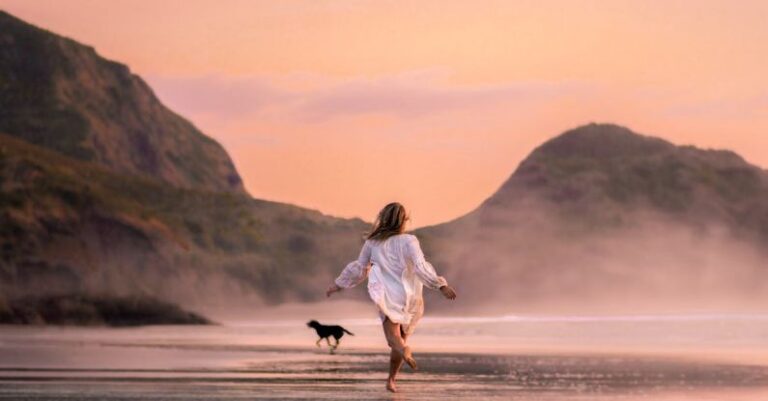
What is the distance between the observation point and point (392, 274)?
2188cm

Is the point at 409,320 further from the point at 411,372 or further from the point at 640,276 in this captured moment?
the point at 640,276

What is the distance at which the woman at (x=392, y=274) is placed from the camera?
2175cm

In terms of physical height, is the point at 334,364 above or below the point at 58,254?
below

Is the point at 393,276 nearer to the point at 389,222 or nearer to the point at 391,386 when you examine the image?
the point at 389,222

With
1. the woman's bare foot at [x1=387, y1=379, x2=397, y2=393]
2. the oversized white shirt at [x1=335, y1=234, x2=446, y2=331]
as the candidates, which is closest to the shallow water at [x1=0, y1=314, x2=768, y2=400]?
the woman's bare foot at [x1=387, y1=379, x2=397, y2=393]

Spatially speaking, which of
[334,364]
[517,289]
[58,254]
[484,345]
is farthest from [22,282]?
[334,364]

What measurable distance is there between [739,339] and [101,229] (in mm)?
157844

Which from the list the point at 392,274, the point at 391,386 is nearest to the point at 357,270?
the point at 392,274

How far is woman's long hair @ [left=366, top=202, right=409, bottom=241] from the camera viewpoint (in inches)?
858

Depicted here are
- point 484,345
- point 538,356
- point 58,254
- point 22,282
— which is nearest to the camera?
point 538,356

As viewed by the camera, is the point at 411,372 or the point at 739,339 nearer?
the point at 411,372

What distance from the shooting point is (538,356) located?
1393 inches

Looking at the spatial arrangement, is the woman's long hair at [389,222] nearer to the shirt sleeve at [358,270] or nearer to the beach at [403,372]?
the shirt sleeve at [358,270]

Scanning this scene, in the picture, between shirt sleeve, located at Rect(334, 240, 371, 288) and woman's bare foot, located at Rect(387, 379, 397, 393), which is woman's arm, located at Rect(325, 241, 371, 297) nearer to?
shirt sleeve, located at Rect(334, 240, 371, 288)
